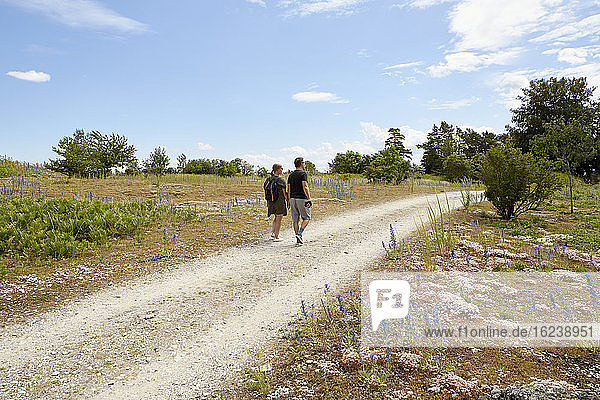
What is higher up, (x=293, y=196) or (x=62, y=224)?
(x=293, y=196)

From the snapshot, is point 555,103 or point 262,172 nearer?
point 262,172

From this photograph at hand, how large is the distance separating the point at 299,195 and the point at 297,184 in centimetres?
32

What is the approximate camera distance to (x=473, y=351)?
4.89m

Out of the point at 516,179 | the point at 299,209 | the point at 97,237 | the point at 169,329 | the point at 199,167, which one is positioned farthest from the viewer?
the point at 199,167

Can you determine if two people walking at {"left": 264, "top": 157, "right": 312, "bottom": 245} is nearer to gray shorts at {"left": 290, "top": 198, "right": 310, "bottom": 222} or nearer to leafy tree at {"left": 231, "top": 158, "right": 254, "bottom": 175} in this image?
gray shorts at {"left": 290, "top": 198, "right": 310, "bottom": 222}

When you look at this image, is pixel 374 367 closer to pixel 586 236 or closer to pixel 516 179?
pixel 586 236

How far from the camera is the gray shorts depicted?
10805mm

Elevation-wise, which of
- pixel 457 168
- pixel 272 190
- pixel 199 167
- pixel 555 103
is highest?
pixel 555 103

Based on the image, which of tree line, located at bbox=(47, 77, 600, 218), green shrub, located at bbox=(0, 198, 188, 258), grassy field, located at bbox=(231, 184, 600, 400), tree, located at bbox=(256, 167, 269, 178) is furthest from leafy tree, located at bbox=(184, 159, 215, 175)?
grassy field, located at bbox=(231, 184, 600, 400)

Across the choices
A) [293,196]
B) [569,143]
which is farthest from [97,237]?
[569,143]

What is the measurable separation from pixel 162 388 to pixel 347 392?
2097 mm

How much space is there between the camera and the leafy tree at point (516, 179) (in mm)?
13969

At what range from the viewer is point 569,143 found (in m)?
16.8

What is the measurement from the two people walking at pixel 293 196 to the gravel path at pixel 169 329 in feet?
4.43
